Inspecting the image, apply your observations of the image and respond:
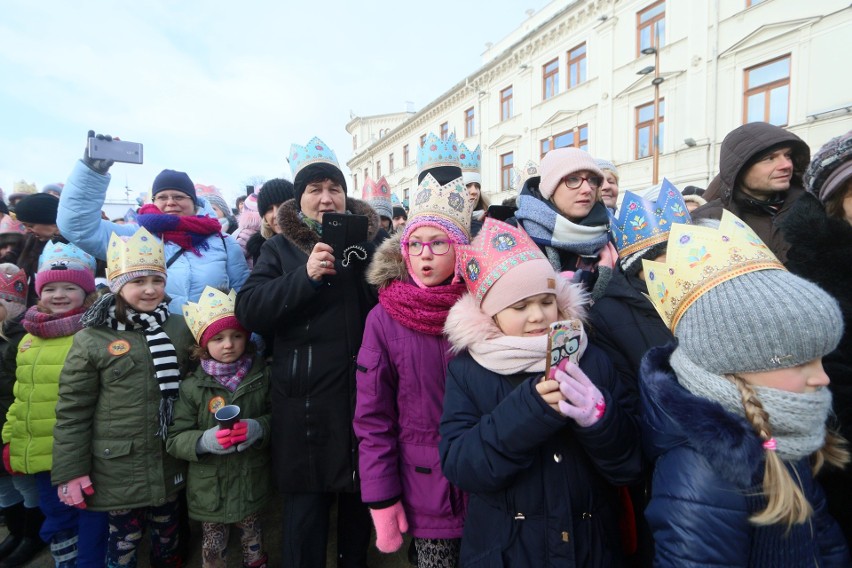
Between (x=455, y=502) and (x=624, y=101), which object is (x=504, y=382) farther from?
(x=624, y=101)

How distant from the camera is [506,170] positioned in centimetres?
2208

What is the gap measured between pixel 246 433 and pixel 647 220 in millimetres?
2276

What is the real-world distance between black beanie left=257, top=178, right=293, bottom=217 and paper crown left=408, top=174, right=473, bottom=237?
1829 mm

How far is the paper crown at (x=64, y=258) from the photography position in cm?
273

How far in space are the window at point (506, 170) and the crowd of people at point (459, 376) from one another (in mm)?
20068

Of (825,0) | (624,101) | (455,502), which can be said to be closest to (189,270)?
(455,502)

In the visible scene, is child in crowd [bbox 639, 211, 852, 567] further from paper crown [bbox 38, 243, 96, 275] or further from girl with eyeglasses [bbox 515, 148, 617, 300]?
paper crown [bbox 38, 243, 96, 275]

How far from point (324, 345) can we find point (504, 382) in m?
1.04

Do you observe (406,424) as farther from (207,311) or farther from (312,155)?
(312,155)

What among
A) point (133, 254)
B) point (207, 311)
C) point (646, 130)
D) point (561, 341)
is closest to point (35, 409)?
point (133, 254)

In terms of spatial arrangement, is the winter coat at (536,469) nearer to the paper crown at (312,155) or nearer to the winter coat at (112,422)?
the paper crown at (312,155)

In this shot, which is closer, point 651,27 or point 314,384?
point 314,384

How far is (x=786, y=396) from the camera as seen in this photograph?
3.69ft

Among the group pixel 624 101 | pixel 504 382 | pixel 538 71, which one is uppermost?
pixel 538 71
